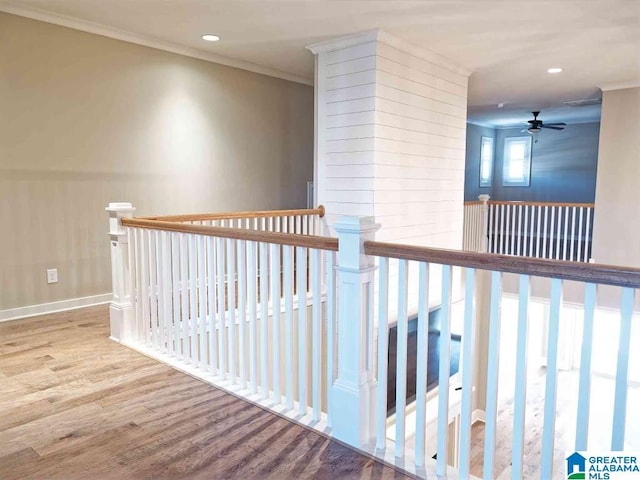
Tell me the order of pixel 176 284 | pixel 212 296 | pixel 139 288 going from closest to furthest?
pixel 212 296
pixel 176 284
pixel 139 288

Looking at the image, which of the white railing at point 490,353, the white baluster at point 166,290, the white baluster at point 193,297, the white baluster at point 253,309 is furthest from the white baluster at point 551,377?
the white baluster at point 166,290

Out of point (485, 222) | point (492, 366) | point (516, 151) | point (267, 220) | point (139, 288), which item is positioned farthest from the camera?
point (516, 151)

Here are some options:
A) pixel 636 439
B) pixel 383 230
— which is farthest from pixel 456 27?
pixel 636 439

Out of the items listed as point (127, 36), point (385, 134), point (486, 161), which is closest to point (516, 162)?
point (486, 161)

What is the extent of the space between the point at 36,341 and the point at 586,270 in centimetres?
365

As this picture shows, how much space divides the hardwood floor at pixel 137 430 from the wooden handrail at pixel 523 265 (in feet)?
2.95

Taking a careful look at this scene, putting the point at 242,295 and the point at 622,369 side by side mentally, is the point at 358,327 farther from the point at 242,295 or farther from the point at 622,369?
the point at 622,369

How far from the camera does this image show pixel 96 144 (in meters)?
4.43

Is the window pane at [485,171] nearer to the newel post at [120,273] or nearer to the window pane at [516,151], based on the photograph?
the window pane at [516,151]

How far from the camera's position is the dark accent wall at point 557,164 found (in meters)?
10.4

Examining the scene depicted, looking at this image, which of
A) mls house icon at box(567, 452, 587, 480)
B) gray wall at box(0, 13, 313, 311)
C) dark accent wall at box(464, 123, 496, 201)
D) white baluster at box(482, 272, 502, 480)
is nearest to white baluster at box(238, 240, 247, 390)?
white baluster at box(482, 272, 502, 480)

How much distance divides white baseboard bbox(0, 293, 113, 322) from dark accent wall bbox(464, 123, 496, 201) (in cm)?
818

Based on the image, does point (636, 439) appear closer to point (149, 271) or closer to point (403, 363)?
point (403, 363)

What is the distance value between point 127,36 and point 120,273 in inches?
93.5
